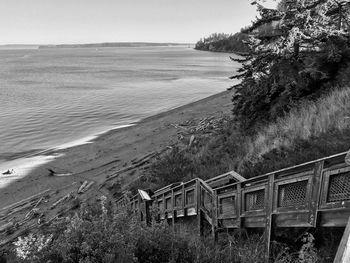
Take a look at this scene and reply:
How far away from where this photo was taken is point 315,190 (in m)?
3.71

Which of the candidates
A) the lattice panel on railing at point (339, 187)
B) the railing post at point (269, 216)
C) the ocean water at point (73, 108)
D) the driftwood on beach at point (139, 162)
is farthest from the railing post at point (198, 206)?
the ocean water at point (73, 108)

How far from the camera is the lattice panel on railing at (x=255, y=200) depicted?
4.85 metres

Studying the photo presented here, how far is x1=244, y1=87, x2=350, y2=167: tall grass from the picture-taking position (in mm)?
7648

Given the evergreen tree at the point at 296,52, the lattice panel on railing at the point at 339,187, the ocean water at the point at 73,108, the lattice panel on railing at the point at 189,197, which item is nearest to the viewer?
the lattice panel on railing at the point at 339,187

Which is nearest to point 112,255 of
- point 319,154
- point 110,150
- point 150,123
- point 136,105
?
point 319,154

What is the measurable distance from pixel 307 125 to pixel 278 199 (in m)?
4.73

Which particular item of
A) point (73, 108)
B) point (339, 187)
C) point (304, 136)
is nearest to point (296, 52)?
point (304, 136)

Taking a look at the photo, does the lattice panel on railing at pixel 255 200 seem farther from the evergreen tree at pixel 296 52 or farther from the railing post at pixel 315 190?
the evergreen tree at pixel 296 52

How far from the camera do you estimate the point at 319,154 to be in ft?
20.2

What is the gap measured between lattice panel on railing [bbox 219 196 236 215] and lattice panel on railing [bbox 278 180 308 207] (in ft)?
4.37

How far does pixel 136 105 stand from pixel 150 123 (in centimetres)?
931

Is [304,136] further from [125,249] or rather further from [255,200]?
[125,249]

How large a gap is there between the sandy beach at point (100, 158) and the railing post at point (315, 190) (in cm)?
1086

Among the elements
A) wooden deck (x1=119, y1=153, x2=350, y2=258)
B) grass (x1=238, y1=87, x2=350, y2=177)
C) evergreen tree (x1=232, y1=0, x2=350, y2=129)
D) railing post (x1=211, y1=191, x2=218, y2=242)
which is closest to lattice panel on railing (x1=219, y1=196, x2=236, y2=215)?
wooden deck (x1=119, y1=153, x2=350, y2=258)
